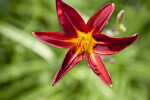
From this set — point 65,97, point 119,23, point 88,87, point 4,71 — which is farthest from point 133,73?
point 4,71

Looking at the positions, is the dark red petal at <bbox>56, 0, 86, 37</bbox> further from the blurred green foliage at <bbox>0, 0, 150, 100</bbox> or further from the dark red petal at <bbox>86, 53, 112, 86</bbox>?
the blurred green foliage at <bbox>0, 0, 150, 100</bbox>

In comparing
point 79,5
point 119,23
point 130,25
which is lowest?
point 130,25

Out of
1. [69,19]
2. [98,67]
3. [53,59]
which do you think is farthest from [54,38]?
[53,59]

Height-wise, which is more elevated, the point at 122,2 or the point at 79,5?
the point at 79,5

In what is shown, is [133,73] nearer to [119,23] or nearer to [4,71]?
[119,23]

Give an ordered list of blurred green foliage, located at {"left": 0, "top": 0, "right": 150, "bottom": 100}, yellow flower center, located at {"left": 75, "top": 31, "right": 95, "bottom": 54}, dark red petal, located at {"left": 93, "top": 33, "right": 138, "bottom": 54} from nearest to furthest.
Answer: dark red petal, located at {"left": 93, "top": 33, "right": 138, "bottom": 54} < yellow flower center, located at {"left": 75, "top": 31, "right": 95, "bottom": 54} < blurred green foliage, located at {"left": 0, "top": 0, "right": 150, "bottom": 100}

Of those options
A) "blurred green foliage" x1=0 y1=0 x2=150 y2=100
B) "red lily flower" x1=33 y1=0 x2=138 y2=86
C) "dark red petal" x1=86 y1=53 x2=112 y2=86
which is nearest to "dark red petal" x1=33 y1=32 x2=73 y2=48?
"red lily flower" x1=33 y1=0 x2=138 y2=86
